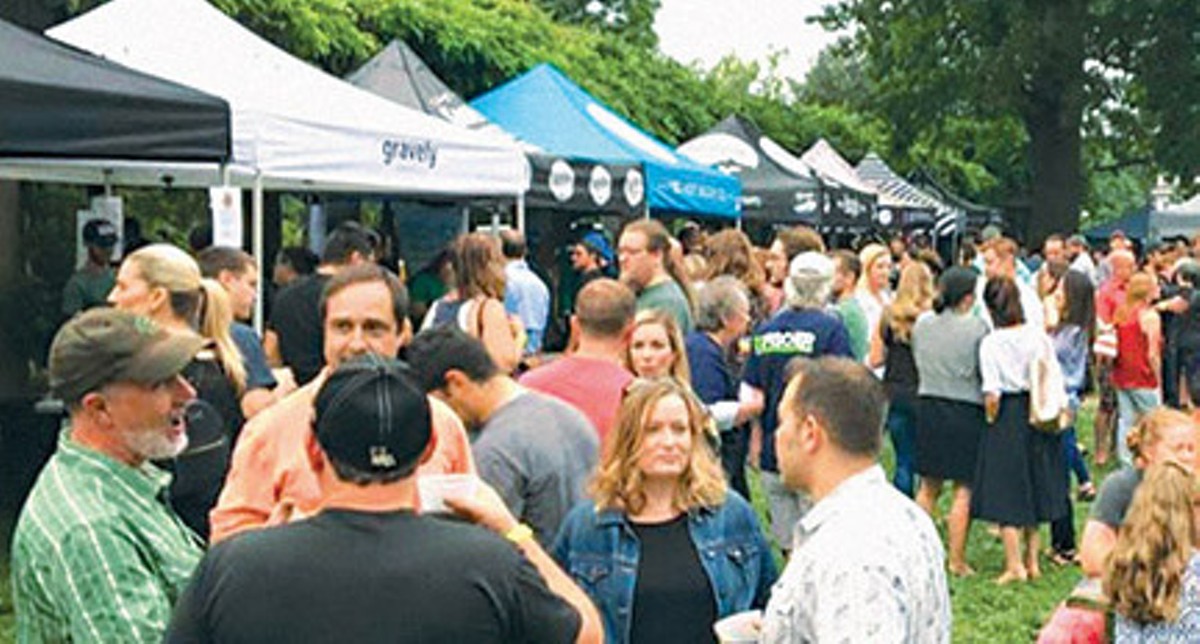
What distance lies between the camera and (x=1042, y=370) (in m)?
10.3

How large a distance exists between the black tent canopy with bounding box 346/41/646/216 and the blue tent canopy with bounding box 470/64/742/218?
0.29 m

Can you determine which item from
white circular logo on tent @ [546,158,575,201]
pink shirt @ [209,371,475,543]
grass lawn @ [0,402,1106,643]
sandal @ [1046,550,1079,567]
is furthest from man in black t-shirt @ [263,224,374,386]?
white circular logo on tent @ [546,158,575,201]

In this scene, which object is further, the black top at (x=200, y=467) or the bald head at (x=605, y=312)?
the bald head at (x=605, y=312)

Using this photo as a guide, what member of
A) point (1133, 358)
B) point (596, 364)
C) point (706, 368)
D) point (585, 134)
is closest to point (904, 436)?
point (706, 368)

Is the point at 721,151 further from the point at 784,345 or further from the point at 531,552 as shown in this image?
the point at 531,552

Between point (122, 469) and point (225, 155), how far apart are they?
4.87 meters

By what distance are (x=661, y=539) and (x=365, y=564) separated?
6.67ft

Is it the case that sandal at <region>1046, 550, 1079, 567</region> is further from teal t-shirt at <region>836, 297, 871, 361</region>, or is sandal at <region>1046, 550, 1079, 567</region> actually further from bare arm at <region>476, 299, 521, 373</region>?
bare arm at <region>476, 299, 521, 373</region>

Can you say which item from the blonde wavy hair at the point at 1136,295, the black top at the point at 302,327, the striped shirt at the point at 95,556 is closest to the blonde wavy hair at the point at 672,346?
the black top at the point at 302,327

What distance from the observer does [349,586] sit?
2934 mm

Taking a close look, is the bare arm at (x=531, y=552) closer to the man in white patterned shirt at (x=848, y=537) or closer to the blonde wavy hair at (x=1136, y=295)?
the man in white patterned shirt at (x=848, y=537)

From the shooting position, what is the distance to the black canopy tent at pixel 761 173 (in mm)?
19922

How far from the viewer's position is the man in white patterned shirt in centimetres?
367

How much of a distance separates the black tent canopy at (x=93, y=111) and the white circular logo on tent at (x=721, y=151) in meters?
13.0
